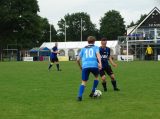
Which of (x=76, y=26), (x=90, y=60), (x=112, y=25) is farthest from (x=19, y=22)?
(x=90, y=60)

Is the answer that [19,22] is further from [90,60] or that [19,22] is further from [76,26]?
[90,60]

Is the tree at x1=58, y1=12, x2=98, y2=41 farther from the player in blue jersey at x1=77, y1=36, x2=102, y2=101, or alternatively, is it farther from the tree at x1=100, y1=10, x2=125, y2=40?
the player in blue jersey at x1=77, y1=36, x2=102, y2=101

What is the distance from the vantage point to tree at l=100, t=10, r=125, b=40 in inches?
5812

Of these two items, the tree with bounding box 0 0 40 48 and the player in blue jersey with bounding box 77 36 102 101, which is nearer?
the player in blue jersey with bounding box 77 36 102 101

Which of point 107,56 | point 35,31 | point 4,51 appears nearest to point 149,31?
point 35,31

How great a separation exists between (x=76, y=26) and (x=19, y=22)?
Answer: 7280 cm

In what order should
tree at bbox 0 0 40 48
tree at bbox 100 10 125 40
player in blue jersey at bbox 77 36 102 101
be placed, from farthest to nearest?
tree at bbox 100 10 125 40, tree at bbox 0 0 40 48, player in blue jersey at bbox 77 36 102 101

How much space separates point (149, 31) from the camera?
8325 centimetres

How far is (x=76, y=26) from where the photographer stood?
160 m

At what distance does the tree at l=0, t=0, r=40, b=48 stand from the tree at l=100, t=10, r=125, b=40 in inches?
2334

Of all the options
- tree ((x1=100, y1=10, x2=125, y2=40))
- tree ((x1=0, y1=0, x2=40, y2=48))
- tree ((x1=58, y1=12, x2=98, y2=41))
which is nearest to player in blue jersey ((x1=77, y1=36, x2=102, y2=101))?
tree ((x1=0, y1=0, x2=40, y2=48))

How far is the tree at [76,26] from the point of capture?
155m

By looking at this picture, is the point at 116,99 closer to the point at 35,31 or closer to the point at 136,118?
the point at 136,118

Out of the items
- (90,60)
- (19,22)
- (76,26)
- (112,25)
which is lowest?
(90,60)
